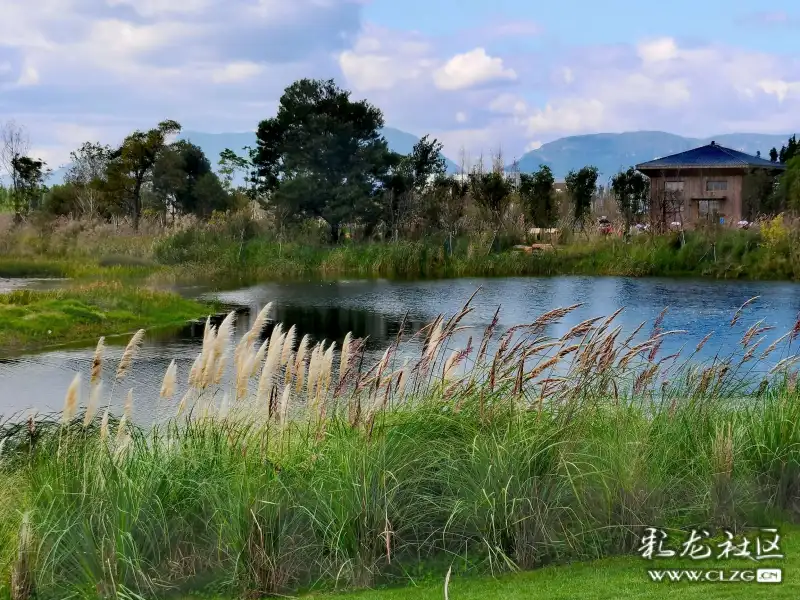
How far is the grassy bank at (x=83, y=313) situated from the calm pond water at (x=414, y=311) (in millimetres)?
889

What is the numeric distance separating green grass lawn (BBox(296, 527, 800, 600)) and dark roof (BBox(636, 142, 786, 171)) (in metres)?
37.5

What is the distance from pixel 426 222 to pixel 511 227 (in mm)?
3075

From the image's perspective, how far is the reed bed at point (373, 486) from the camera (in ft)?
13.0

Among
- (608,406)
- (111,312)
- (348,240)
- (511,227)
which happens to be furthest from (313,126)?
(608,406)

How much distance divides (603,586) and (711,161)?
39.5 m

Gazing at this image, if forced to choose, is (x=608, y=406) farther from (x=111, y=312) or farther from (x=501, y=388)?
(x=111, y=312)

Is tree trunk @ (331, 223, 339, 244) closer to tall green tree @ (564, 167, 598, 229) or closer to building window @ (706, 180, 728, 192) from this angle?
tall green tree @ (564, 167, 598, 229)

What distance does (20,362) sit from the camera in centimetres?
1180

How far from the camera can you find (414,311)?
1722cm

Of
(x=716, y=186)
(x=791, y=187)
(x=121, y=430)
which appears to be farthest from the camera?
(x=716, y=186)

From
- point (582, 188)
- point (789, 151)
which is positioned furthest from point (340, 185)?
point (789, 151)

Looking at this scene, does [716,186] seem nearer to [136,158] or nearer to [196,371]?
[136,158]

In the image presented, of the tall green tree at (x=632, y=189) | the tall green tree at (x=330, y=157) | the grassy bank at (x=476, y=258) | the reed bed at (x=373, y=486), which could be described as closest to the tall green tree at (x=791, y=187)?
the tall green tree at (x=632, y=189)

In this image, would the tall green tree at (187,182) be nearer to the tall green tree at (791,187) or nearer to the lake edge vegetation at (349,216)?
the lake edge vegetation at (349,216)
